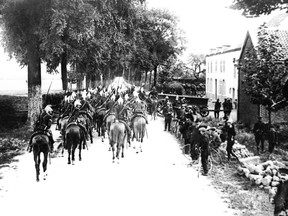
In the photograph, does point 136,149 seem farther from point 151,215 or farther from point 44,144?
point 151,215

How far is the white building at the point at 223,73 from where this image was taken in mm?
43062

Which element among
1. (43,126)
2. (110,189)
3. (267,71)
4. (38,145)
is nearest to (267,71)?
(267,71)

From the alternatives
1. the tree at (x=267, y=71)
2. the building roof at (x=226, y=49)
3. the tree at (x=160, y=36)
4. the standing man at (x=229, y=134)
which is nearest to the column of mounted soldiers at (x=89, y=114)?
the standing man at (x=229, y=134)

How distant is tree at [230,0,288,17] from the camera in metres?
16.5

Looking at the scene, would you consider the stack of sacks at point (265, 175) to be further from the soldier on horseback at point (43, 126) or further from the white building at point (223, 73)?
the white building at point (223, 73)

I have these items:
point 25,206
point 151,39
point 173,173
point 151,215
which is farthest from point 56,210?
point 151,39

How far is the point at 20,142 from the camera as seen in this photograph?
56.3 ft

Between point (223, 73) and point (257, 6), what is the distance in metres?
31.5

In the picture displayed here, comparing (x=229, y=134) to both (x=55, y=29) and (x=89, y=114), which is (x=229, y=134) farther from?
(x=55, y=29)

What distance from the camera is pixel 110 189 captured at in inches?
402

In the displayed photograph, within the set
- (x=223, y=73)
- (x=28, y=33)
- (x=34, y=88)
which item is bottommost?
(x=34, y=88)

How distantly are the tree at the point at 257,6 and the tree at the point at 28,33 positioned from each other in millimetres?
10331

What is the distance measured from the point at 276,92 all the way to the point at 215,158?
697 cm

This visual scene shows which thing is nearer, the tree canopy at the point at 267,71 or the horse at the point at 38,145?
the horse at the point at 38,145
